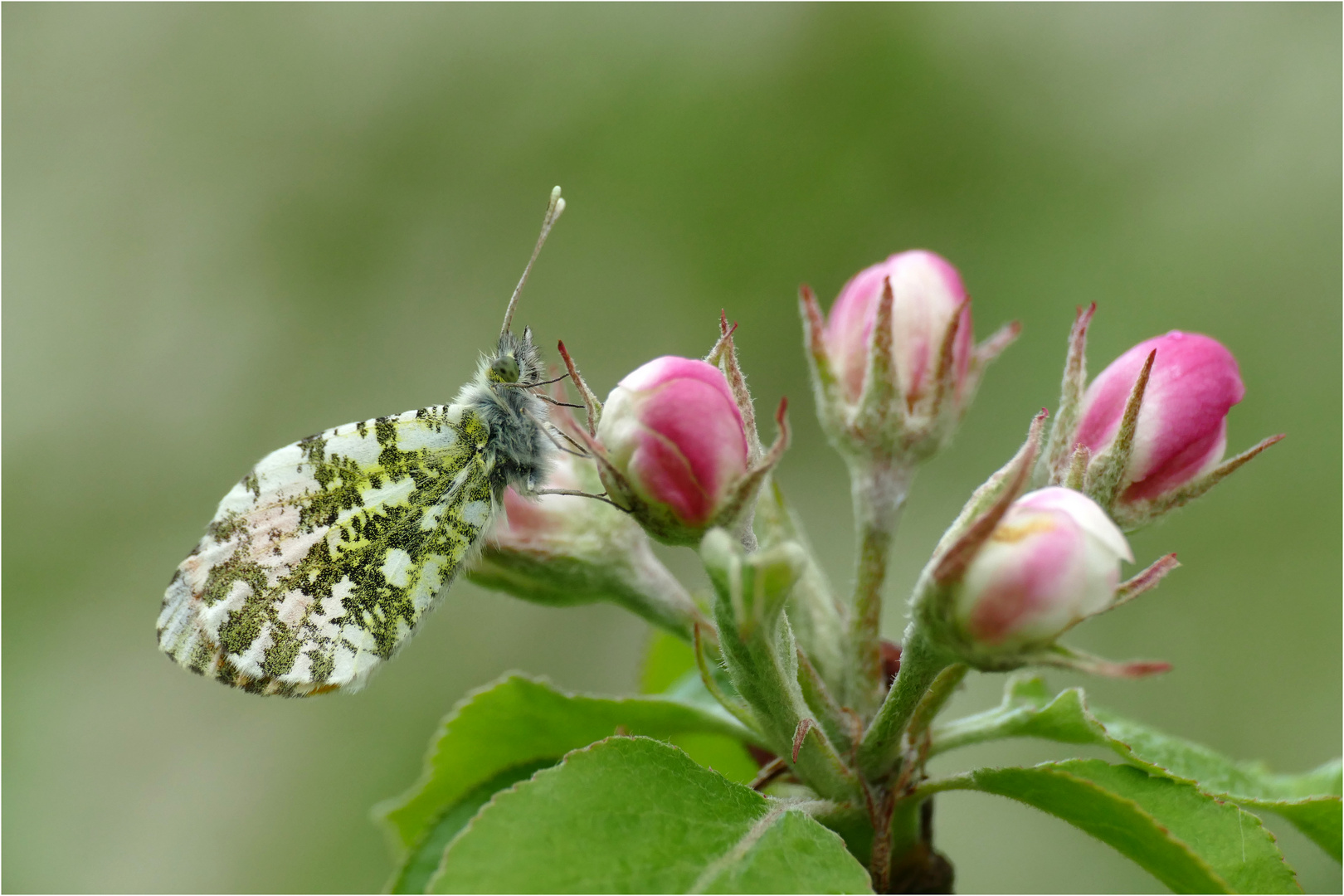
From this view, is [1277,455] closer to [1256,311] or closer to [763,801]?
[1256,311]

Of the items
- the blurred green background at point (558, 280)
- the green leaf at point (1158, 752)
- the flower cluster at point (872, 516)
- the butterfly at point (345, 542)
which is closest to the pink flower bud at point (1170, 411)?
the flower cluster at point (872, 516)

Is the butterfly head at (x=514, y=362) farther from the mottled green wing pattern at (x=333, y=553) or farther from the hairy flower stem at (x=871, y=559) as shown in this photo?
the hairy flower stem at (x=871, y=559)

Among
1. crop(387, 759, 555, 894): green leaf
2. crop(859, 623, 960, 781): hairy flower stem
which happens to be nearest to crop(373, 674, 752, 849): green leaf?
crop(387, 759, 555, 894): green leaf

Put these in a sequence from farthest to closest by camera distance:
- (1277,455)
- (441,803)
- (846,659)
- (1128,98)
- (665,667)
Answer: (1128,98), (1277,455), (665,667), (441,803), (846,659)

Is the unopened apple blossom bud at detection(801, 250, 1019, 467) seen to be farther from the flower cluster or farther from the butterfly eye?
the butterfly eye

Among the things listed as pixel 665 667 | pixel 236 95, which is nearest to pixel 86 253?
pixel 236 95

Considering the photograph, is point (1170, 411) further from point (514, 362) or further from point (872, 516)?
point (514, 362)
